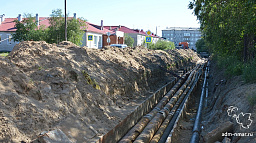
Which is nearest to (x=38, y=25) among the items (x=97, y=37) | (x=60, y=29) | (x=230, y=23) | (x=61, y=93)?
(x=97, y=37)

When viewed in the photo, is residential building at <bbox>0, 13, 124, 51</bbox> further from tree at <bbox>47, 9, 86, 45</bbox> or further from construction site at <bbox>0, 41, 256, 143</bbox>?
construction site at <bbox>0, 41, 256, 143</bbox>

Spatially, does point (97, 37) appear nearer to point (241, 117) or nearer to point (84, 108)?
point (84, 108)

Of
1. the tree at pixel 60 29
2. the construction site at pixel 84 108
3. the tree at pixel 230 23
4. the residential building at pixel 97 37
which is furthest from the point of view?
the residential building at pixel 97 37

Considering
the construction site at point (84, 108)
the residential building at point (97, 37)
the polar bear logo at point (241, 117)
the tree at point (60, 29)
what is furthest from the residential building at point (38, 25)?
the polar bear logo at point (241, 117)

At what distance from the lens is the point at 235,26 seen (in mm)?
13102

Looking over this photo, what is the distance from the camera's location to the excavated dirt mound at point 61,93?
5.98 m

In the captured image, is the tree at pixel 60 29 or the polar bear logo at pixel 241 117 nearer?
the polar bear logo at pixel 241 117

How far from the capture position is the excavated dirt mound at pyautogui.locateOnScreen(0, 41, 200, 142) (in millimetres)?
5977

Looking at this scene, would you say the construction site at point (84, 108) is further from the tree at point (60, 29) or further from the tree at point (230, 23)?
the tree at point (60, 29)

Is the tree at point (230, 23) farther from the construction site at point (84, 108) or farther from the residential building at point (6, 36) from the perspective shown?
the residential building at point (6, 36)

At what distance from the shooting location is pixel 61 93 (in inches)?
306

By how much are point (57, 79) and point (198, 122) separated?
5040mm

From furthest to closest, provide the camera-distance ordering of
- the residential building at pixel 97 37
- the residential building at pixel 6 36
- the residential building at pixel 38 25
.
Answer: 1. the residential building at pixel 97 37
2. the residential building at pixel 38 25
3. the residential building at pixel 6 36

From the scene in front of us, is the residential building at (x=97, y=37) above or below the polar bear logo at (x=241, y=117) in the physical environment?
above
